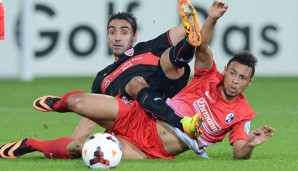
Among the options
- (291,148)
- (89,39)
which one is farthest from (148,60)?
(89,39)

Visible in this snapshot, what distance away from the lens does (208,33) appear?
8336mm

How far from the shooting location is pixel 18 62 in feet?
56.4

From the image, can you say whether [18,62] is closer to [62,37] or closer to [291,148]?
[62,37]

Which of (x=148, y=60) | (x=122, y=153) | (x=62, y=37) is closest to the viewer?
(x=122, y=153)

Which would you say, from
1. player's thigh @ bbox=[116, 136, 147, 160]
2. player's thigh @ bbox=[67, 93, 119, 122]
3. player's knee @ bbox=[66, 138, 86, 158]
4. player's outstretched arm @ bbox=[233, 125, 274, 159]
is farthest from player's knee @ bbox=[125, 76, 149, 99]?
player's outstretched arm @ bbox=[233, 125, 274, 159]

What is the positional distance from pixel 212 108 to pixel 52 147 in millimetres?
1378

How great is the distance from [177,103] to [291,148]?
1.51 metres

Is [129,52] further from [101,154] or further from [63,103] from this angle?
[101,154]

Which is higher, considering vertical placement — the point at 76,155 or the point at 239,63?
the point at 239,63

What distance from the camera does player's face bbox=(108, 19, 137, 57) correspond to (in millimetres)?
9820

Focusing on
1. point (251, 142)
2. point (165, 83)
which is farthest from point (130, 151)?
point (251, 142)

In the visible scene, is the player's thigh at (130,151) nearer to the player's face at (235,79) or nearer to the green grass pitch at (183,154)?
the green grass pitch at (183,154)

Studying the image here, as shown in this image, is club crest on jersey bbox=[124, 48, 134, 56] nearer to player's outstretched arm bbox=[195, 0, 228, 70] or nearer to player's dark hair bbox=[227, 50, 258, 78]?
player's outstretched arm bbox=[195, 0, 228, 70]

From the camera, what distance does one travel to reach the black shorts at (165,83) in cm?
872
